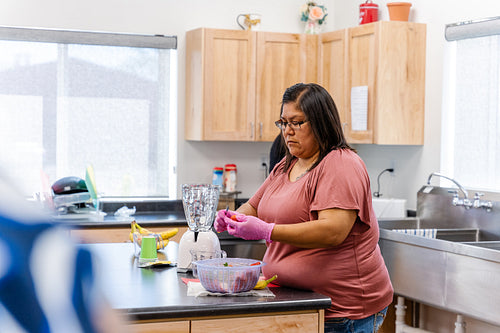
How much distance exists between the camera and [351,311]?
2078mm

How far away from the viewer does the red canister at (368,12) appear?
4.58 m

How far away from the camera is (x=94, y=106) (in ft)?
15.9

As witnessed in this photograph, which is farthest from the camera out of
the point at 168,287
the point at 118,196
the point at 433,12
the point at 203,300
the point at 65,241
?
the point at 118,196

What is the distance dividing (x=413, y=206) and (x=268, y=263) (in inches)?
97.8

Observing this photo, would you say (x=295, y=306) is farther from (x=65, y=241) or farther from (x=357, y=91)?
(x=357, y=91)

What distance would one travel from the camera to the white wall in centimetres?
429

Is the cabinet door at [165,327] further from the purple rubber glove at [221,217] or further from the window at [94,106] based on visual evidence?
the window at [94,106]

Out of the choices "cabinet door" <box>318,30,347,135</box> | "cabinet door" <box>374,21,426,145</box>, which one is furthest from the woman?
"cabinet door" <box>318,30,347,135</box>

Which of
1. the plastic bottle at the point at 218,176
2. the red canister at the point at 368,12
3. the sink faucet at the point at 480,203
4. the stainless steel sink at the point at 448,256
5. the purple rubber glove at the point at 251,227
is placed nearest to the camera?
the purple rubber glove at the point at 251,227

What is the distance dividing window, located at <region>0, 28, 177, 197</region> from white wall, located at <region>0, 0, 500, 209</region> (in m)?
0.09

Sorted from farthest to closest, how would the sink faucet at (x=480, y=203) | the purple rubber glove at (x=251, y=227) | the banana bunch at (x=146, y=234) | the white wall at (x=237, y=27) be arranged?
the white wall at (x=237, y=27) → the sink faucet at (x=480, y=203) → the banana bunch at (x=146, y=234) → the purple rubber glove at (x=251, y=227)

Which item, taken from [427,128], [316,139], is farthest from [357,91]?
[316,139]

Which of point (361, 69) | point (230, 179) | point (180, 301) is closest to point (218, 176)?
point (230, 179)

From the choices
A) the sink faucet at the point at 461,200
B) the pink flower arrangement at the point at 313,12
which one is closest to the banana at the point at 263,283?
the sink faucet at the point at 461,200
